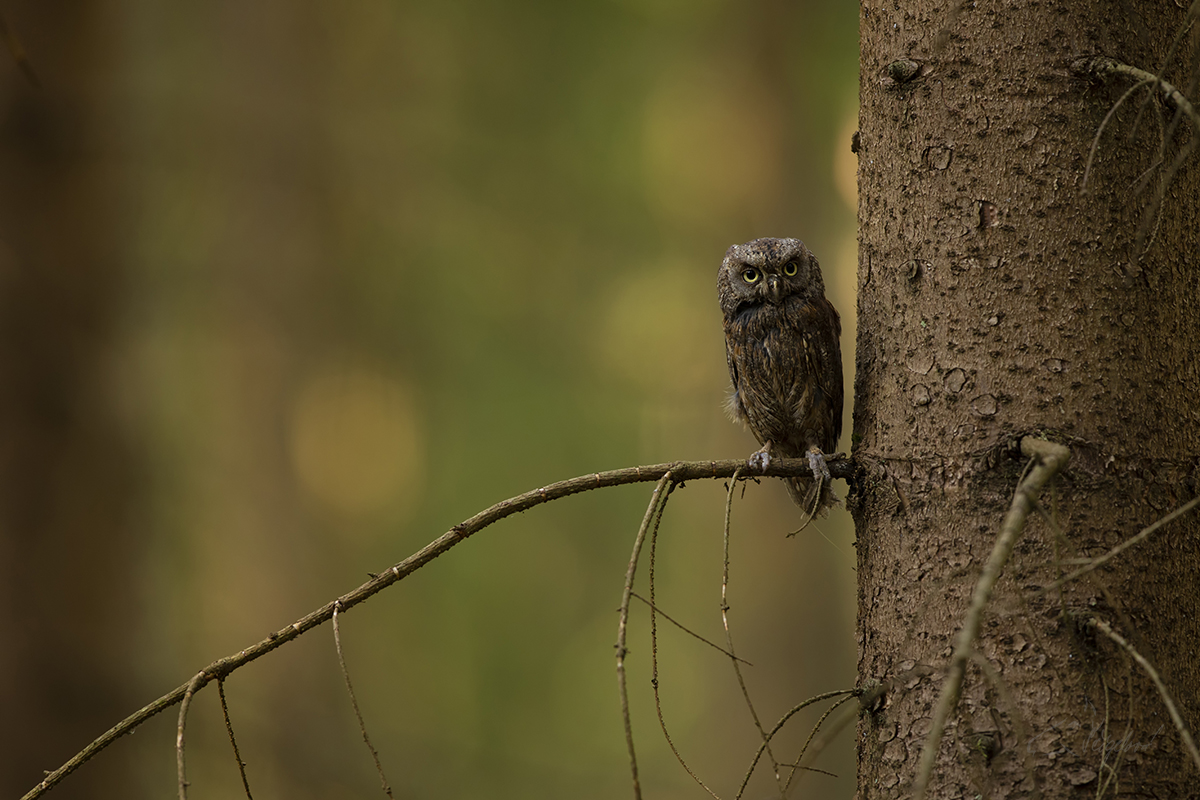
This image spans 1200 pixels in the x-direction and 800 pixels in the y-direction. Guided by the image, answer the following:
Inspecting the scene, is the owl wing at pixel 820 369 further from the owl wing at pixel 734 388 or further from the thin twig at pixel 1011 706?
the thin twig at pixel 1011 706

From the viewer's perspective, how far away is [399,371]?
866cm

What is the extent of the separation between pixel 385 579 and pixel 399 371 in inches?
290

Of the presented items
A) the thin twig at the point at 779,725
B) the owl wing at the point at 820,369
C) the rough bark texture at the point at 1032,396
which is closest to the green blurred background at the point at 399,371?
the owl wing at the point at 820,369

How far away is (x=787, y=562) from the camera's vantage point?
265 inches

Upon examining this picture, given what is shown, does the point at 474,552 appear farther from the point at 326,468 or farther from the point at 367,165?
the point at 367,165

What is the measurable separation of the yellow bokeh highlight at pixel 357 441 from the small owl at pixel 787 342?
16.2 ft

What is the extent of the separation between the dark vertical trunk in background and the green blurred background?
0.06 feet

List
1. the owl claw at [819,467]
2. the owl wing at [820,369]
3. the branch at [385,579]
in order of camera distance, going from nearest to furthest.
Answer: the branch at [385,579] → the owl claw at [819,467] → the owl wing at [820,369]

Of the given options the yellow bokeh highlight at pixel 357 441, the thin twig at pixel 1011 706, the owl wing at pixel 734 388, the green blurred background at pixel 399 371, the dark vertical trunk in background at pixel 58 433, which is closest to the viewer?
the thin twig at pixel 1011 706

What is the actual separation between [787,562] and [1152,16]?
552 cm

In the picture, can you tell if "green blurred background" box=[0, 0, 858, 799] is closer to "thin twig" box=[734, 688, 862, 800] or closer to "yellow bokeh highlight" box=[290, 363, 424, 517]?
"yellow bokeh highlight" box=[290, 363, 424, 517]

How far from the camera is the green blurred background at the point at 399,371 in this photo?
4.55 metres

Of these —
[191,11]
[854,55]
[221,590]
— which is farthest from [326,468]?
Answer: [854,55]

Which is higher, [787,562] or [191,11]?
[191,11]
